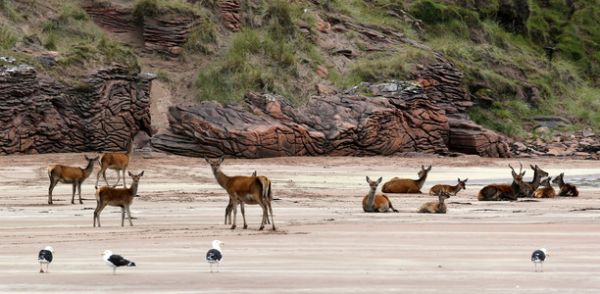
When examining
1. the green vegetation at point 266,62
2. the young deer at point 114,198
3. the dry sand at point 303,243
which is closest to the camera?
the dry sand at point 303,243

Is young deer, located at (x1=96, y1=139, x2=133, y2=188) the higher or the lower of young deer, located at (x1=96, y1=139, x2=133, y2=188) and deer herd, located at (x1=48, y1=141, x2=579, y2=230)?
the higher

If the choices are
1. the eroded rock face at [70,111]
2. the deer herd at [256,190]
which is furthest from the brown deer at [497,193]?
the eroded rock face at [70,111]

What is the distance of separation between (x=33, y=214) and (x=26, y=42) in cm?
2026

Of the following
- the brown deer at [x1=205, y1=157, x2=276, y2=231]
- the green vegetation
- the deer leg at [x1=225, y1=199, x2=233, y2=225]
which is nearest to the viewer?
the brown deer at [x1=205, y1=157, x2=276, y2=231]

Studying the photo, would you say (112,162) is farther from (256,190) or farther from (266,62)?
(266,62)

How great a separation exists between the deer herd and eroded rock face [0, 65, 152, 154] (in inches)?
292

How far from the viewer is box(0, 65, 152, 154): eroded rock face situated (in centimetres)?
3428

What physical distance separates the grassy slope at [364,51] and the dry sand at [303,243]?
43.6 feet

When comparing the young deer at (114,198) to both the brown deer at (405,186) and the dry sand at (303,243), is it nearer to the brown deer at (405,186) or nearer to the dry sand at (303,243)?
the dry sand at (303,243)

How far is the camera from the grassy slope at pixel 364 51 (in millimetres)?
40344

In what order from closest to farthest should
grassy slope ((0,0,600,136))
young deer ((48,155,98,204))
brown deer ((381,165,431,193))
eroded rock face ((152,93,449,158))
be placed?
1. young deer ((48,155,98,204))
2. brown deer ((381,165,431,193))
3. eroded rock face ((152,93,449,158))
4. grassy slope ((0,0,600,136))

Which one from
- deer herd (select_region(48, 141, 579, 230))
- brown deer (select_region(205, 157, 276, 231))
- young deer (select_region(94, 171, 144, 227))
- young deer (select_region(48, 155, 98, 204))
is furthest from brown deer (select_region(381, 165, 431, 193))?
young deer (select_region(94, 171, 144, 227))

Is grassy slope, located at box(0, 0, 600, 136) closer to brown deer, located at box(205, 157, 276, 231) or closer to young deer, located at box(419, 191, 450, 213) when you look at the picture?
young deer, located at box(419, 191, 450, 213)

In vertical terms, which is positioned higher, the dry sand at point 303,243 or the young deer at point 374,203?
the young deer at point 374,203
